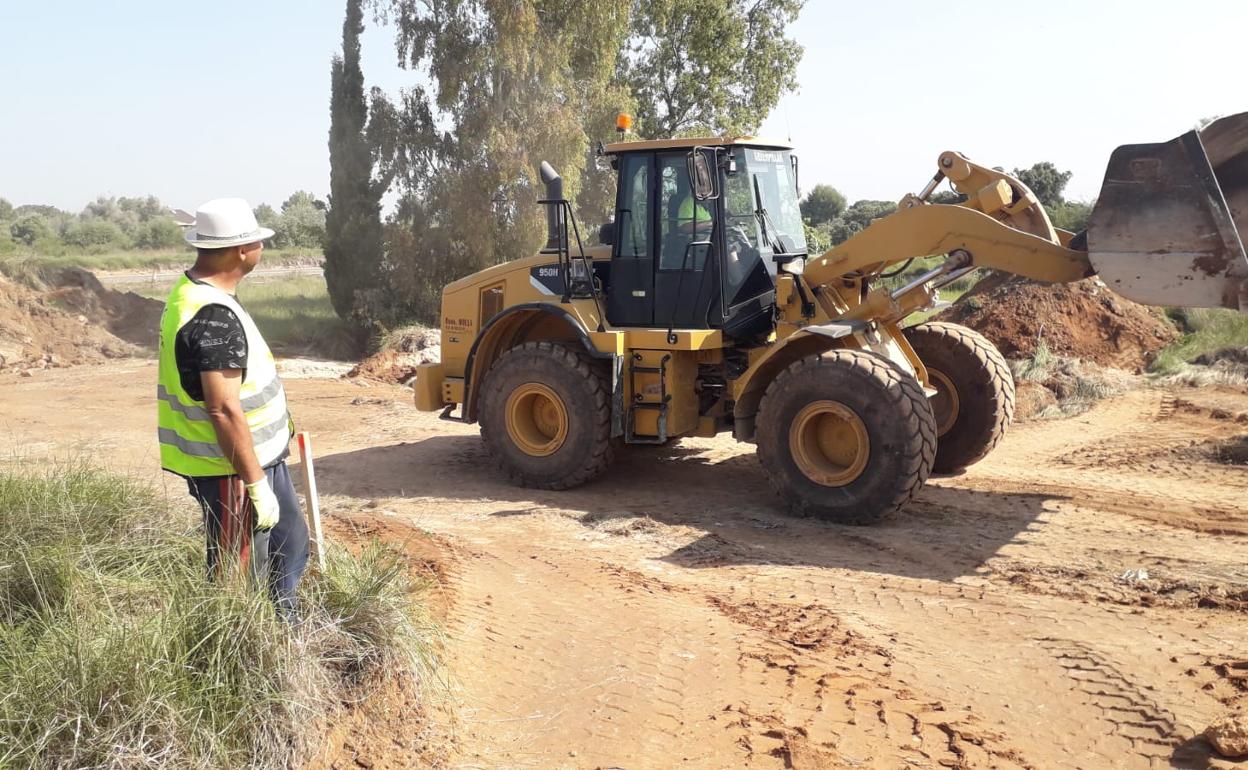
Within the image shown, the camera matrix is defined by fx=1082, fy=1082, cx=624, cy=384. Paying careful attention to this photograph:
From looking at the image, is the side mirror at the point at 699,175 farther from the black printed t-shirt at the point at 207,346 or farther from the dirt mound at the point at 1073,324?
the dirt mound at the point at 1073,324

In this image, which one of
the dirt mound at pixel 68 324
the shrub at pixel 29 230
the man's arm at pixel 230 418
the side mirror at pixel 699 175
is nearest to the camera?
the man's arm at pixel 230 418

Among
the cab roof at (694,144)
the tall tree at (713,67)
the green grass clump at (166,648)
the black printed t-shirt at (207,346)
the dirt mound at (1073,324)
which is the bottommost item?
the green grass clump at (166,648)

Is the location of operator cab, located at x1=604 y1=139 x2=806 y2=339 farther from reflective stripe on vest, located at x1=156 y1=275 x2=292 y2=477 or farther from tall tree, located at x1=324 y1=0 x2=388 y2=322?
tall tree, located at x1=324 y1=0 x2=388 y2=322

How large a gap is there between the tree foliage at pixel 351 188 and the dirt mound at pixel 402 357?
6.55 ft

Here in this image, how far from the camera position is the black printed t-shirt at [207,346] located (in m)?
3.75

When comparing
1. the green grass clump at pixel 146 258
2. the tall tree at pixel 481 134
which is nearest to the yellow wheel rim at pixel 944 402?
the tall tree at pixel 481 134

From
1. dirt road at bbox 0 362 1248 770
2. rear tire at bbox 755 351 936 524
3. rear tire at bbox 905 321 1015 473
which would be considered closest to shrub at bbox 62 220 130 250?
dirt road at bbox 0 362 1248 770

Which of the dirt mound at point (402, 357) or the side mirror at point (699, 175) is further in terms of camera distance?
the dirt mound at point (402, 357)

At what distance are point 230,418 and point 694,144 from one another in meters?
5.12

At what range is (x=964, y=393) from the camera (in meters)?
8.62

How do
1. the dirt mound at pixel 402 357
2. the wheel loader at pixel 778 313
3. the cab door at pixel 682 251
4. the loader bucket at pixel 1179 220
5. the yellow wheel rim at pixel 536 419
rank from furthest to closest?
the dirt mound at pixel 402 357
the yellow wheel rim at pixel 536 419
the cab door at pixel 682 251
the wheel loader at pixel 778 313
the loader bucket at pixel 1179 220

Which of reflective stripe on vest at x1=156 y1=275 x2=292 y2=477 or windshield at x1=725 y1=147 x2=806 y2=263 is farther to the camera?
windshield at x1=725 y1=147 x2=806 y2=263

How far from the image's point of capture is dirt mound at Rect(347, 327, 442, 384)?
52.9 feet

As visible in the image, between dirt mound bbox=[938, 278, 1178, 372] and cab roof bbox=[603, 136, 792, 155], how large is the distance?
693cm
